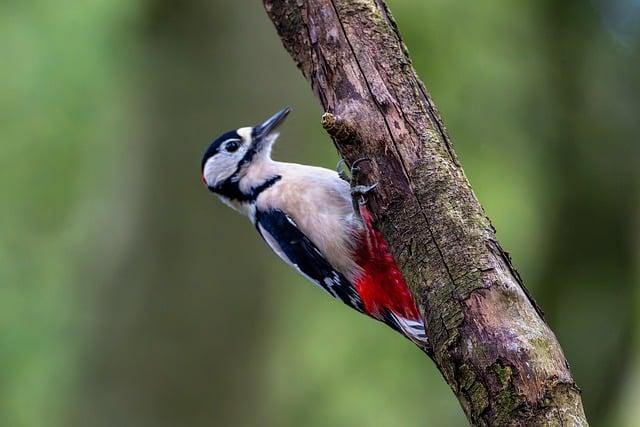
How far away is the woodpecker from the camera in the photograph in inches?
146

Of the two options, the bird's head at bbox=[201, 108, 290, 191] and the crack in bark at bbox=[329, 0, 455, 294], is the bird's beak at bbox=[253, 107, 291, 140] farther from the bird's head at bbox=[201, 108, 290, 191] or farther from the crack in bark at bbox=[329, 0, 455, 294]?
the crack in bark at bbox=[329, 0, 455, 294]

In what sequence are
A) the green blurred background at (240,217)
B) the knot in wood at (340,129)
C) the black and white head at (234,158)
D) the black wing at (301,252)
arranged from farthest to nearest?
the green blurred background at (240,217) → the black and white head at (234,158) → the black wing at (301,252) → the knot in wood at (340,129)

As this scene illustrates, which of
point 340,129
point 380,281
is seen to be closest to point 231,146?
point 380,281

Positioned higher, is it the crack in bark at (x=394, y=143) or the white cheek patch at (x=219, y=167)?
the crack in bark at (x=394, y=143)

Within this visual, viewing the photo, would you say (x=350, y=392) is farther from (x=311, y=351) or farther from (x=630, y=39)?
(x=630, y=39)

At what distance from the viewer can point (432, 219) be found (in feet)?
7.93

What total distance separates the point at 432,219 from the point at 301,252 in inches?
62.0

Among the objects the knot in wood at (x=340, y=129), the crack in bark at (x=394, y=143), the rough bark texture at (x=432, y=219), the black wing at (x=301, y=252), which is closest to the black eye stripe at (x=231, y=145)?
the black wing at (x=301, y=252)

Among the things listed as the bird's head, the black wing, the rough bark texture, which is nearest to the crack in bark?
the rough bark texture

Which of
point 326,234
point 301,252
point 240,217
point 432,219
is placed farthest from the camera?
point 240,217

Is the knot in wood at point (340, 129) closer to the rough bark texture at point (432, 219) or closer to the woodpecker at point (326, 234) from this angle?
the rough bark texture at point (432, 219)

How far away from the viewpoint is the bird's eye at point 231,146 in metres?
4.16

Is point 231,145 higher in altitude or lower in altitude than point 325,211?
higher

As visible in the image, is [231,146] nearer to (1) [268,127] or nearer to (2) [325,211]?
Answer: (1) [268,127]
